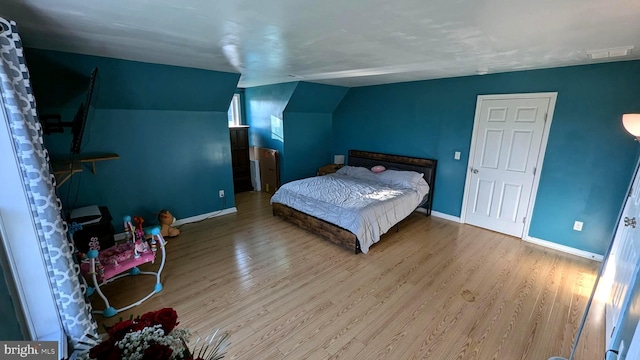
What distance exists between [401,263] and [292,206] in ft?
5.59

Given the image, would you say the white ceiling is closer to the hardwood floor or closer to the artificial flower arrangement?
the artificial flower arrangement

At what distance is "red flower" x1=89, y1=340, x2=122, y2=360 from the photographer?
2.18 ft

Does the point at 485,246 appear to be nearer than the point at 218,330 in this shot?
No

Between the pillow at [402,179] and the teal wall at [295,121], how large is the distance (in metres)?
1.79

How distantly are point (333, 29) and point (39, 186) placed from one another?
201 centimetres

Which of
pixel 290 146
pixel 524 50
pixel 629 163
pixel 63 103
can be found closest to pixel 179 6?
pixel 63 103

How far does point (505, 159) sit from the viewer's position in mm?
3600

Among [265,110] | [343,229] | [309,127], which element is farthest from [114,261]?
[309,127]

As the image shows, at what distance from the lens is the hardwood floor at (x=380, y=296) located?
193 cm

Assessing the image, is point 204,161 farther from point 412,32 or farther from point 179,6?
point 412,32

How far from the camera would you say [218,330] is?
2047mm

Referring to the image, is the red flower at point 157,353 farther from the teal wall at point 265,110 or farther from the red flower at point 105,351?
the teal wall at point 265,110

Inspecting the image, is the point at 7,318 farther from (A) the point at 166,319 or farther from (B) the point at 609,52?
(B) the point at 609,52

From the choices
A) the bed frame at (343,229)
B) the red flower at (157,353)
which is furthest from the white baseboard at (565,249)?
the red flower at (157,353)
